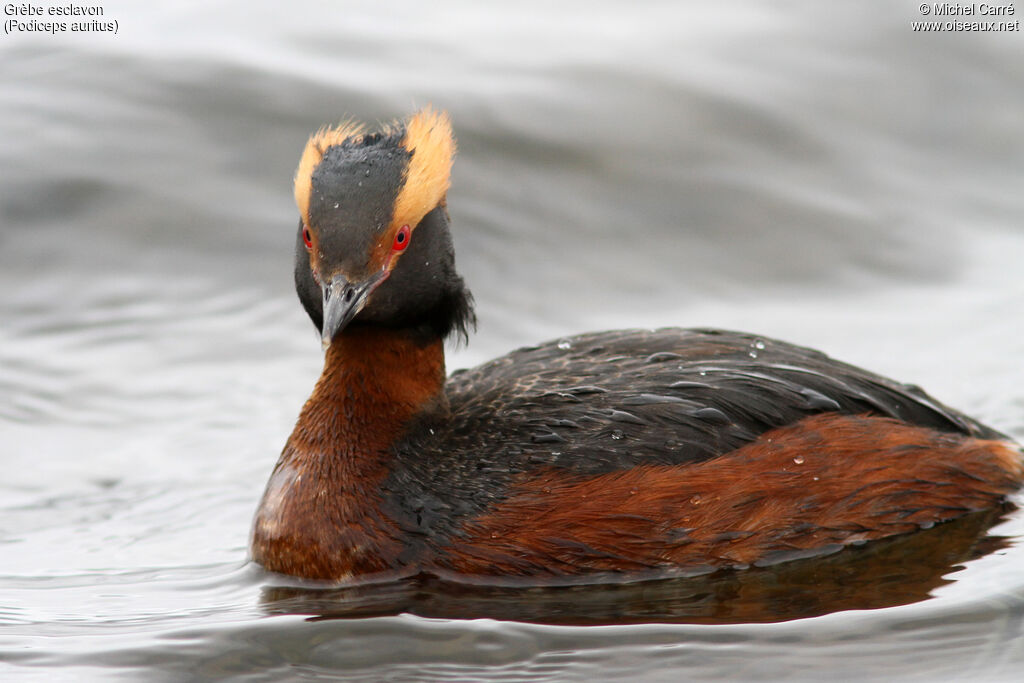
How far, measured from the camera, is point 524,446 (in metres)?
7.53

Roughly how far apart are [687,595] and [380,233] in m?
2.39

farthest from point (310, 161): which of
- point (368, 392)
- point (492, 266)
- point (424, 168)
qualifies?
point (492, 266)

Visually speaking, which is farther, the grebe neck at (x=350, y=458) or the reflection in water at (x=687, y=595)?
the grebe neck at (x=350, y=458)

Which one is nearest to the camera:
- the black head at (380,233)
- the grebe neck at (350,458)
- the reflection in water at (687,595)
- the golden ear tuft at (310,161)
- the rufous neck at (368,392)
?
the reflection in water at (687,595)

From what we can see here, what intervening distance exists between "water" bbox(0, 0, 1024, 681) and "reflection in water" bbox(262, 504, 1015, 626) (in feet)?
0.09

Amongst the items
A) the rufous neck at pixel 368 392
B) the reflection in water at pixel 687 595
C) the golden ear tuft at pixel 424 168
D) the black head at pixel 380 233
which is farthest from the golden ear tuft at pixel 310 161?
the reflection in water at pixel 687 595

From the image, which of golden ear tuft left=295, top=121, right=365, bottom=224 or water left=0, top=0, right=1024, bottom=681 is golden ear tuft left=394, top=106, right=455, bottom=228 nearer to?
golden ear tuft left=295, top=121, right=365, bottom=224

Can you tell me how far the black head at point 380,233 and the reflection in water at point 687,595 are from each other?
1334 millimetres

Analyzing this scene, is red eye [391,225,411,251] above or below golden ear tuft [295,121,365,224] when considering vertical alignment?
below

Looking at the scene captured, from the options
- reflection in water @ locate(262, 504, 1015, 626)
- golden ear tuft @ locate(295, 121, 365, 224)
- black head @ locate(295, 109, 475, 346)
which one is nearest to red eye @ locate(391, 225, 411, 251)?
black head @ locate(295, 109, 475, 346)

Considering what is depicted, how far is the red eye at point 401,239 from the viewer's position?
7438 mm

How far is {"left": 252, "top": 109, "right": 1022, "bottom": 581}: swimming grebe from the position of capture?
727 cm

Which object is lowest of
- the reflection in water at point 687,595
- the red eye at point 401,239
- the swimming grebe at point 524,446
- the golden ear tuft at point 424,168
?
the reflection in water at point 687,595

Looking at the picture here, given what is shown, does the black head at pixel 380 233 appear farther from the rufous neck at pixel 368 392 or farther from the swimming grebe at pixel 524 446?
the rufous neck at pixel 368 392
